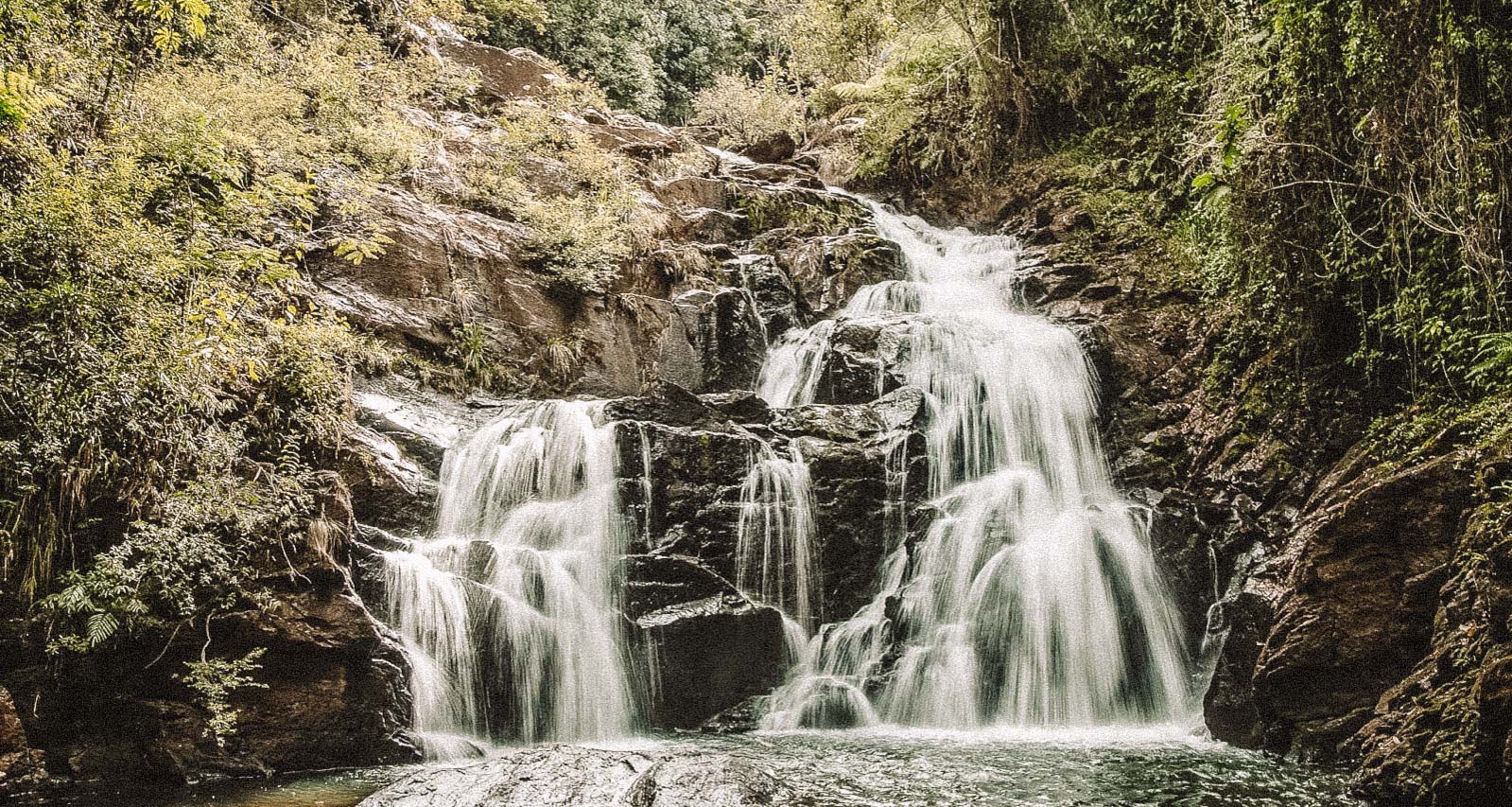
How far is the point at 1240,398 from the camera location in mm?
9086

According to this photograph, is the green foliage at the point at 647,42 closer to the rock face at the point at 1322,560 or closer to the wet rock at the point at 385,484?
the wet rock at the point at 385,484

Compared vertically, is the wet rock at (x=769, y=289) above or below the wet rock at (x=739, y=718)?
above

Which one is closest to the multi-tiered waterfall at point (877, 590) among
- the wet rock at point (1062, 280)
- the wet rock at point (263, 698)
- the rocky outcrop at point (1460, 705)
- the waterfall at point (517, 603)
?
the waterfall at point (517, 603)

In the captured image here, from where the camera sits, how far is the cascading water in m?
8.22

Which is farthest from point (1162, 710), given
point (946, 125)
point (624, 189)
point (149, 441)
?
point (946, 125)

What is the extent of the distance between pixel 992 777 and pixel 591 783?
10.4ft

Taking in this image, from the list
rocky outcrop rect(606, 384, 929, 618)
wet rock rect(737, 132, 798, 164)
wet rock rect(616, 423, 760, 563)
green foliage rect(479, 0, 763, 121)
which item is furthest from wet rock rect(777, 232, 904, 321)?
green foliage rect(479, 0, 763, 121)

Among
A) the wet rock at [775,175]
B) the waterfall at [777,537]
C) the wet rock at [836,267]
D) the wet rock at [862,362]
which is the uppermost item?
the wet rock at [775,175]

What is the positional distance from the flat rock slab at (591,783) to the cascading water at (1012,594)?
10.9 ft

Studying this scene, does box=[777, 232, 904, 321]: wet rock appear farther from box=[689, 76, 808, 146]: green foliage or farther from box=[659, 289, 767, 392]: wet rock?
box=[689, 76, 808, 146]: green foliage

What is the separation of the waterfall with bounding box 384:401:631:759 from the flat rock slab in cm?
217

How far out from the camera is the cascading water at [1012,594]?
8.22 metres

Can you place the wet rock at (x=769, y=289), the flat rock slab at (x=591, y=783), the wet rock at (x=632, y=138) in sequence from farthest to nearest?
the wet rock at (x=632, y=138) < the wet rock at (x=769, y=289) < the flat rock slab at (x=591, y=783)

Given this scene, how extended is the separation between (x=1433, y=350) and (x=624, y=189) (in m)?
11.8
